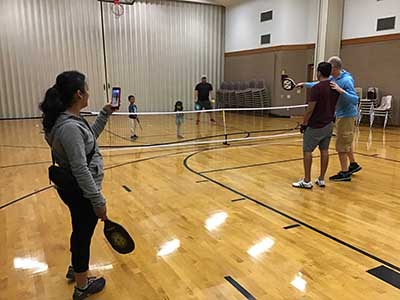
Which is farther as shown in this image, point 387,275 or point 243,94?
point 243,94

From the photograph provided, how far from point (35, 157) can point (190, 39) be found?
38.4ft

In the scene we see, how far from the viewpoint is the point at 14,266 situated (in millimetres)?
2869

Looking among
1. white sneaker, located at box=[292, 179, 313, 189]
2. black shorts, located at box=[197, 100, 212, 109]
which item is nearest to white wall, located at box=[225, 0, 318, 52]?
black shorts, located at box=[197, 100, 212, 109]

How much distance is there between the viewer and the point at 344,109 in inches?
198

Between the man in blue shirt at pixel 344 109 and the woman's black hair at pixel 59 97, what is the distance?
3.55 m

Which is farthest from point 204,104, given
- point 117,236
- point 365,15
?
→ point 117,236

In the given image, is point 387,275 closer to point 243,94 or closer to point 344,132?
point 344,132

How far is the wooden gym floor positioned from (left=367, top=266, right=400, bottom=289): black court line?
59mm

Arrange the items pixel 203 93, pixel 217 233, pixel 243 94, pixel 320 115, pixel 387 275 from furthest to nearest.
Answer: pixel 243 94 → pixel 203 93 → pixel 320 115 → pixel 217 233 → pixel 387 275

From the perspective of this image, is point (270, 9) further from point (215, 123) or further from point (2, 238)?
point (2, 238)

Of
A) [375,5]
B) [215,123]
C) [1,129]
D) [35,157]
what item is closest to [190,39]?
[215,123]

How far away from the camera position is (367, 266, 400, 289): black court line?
258 cm

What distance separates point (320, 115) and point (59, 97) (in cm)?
347

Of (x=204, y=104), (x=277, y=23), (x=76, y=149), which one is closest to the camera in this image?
(x=76, y=149)
